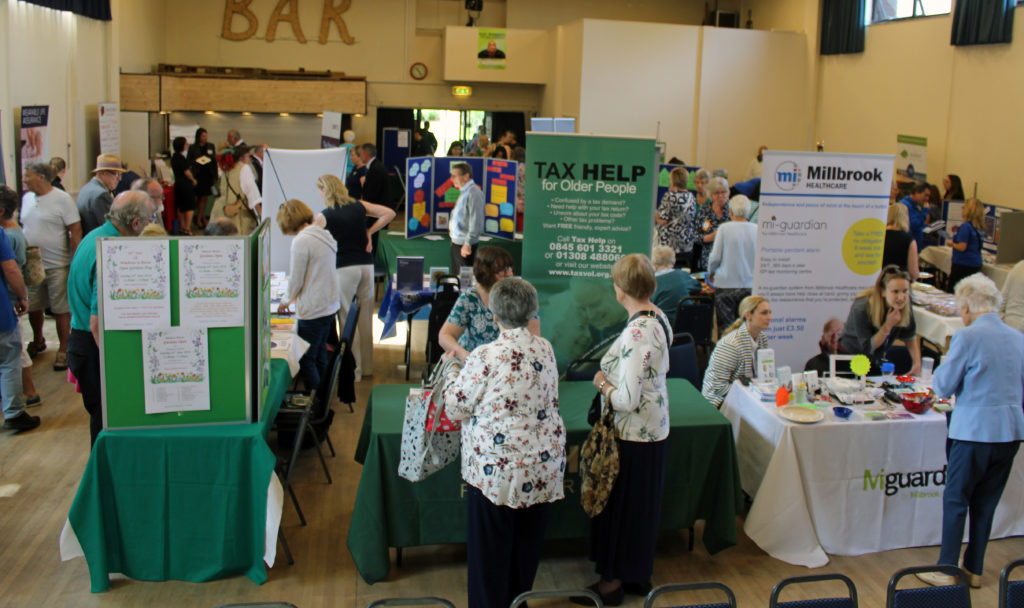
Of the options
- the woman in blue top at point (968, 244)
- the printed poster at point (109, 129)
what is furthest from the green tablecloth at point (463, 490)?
the printed poster at point (109, 129)

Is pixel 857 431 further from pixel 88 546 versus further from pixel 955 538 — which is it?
pixel 88 546

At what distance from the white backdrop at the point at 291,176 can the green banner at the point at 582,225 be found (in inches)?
99.1

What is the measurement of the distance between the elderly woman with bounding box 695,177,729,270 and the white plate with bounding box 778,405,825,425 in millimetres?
4283

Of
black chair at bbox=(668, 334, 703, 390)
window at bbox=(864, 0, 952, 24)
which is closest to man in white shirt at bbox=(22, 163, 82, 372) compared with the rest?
black chair at bbox=(668, 334, 703, 390)

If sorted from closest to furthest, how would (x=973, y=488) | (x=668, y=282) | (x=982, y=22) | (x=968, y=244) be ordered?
(x=973, y=488) → (x=668, y=282) → (x=968, y=244) → (x=982, y=22)

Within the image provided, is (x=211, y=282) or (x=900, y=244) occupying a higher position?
(x=900, y=244)

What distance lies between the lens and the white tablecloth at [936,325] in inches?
247

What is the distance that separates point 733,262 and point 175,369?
4.48 m

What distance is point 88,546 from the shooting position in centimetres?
363

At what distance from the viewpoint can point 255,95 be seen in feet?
46.1

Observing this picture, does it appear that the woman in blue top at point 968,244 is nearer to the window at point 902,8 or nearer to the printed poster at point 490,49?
the window at point 902,8

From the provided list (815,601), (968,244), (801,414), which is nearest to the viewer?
(815,601)

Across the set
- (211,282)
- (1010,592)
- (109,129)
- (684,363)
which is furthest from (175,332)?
(109,129)

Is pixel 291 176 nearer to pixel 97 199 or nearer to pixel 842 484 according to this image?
pixel 97 199
